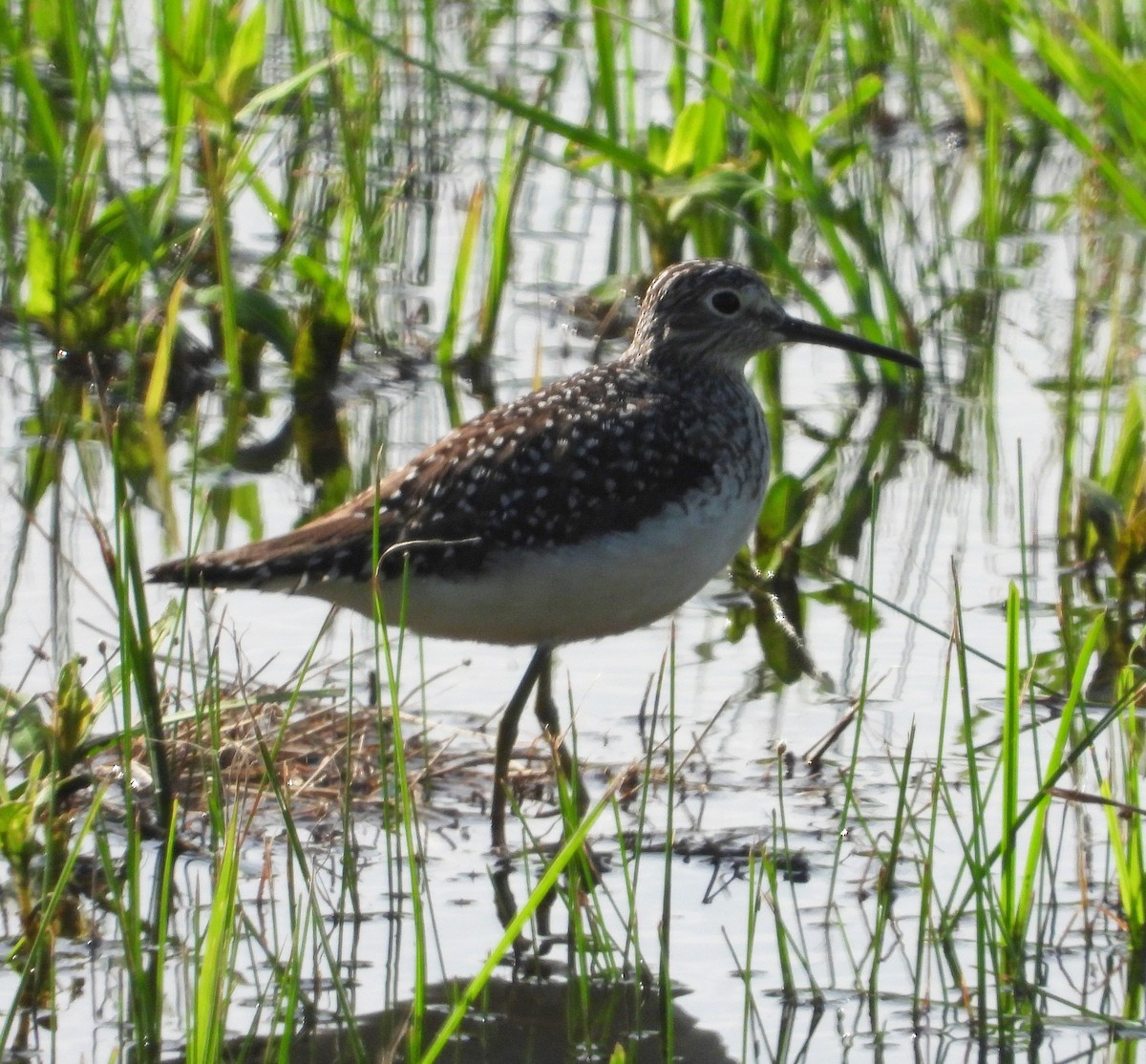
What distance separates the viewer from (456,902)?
17.2ft

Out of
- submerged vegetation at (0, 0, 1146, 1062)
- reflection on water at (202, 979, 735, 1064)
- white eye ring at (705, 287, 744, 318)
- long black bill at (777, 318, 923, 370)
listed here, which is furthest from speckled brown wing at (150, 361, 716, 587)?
reflection on water at (202, 979, 735, 1064)

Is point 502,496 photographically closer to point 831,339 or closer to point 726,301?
point 726,301

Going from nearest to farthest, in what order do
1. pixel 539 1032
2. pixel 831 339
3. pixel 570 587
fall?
1. pixel 539 1032
2. pixel 570 587
3. pixel 831 339

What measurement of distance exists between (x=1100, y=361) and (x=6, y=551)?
4.64 metres

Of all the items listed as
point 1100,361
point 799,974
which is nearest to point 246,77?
point 1100,361

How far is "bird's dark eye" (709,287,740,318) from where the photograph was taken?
662cm

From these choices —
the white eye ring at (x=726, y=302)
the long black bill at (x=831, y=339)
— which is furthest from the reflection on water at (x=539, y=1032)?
the long black bill at (x=831, y=339)

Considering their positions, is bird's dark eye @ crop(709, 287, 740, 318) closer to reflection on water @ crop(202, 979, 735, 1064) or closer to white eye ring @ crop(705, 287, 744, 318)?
white eye ring @ crop(705, 287, 744, 318)

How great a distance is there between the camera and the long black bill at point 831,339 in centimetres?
682

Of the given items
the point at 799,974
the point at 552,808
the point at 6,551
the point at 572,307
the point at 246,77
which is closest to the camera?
the point at 799,974

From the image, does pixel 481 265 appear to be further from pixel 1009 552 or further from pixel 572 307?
pixel 1009 552

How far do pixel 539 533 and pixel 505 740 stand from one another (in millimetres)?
567

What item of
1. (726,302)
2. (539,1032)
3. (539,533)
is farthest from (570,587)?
(726,302)

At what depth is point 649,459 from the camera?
19.0ft
